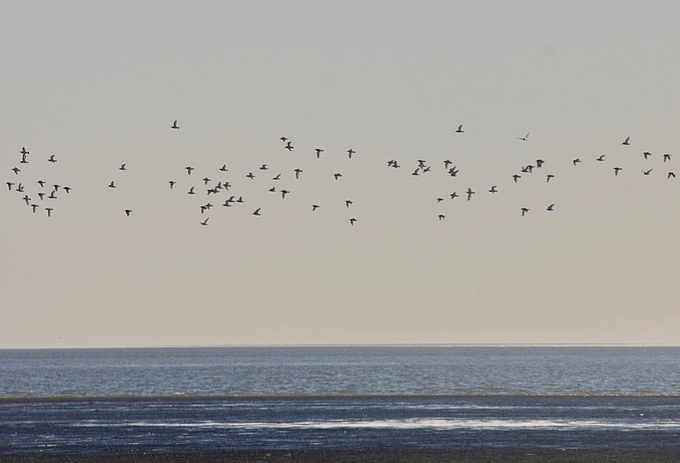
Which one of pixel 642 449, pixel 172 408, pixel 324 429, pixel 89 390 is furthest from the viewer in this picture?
pixel 89 390

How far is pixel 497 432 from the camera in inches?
2315

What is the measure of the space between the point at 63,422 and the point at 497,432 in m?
24.8

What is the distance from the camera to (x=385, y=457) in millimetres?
47562

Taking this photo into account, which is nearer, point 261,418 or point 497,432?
point 497,432

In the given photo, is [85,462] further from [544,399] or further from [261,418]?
[544,399]

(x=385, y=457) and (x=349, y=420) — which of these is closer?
(x=385, y=457)

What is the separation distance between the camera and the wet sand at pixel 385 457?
152ft

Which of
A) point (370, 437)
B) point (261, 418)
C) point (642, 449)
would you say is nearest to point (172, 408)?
point (261, 418)

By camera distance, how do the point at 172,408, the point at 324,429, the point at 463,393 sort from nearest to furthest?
1. the point at 324,429
2. the point at 172,408
3. the point at 463,393

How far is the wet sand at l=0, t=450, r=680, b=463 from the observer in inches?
1820

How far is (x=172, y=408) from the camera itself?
82.9m

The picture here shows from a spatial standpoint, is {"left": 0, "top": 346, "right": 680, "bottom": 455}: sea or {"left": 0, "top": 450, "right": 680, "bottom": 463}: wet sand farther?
{"left": 0, "top": 346, "right": 680, "bottom": 455}: sea

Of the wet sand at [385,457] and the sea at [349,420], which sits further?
the sea at [349,420]

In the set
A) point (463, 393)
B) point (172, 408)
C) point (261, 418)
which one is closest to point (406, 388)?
point (463, 393)
